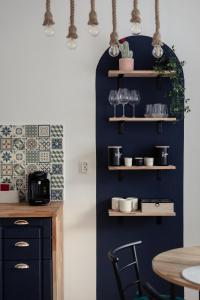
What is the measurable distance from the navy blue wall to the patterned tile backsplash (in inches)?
14.4

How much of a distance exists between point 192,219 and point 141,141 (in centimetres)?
84

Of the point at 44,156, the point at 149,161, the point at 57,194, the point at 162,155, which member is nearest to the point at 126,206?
the point at 149,161

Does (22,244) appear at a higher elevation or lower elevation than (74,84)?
lower

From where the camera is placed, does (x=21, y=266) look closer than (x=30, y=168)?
Yes

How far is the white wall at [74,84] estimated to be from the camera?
3.59 metres

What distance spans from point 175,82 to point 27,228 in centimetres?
174

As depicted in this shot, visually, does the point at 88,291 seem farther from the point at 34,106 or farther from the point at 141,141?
the point at 34,106

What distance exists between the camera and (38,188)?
11.2ft

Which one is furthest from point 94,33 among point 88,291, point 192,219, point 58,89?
point 88,291

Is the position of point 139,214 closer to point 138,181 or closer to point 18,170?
point 138,181

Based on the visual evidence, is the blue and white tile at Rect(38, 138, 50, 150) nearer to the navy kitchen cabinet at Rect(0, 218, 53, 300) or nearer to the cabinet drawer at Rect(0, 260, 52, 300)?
the navy kitchen cabinet at Rect(0, 218, 53, 300)

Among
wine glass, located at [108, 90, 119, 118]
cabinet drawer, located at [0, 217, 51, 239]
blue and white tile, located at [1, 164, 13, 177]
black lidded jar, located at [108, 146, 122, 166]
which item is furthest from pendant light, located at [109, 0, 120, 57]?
blue and white tile, located at [1, 164, 13, 177]

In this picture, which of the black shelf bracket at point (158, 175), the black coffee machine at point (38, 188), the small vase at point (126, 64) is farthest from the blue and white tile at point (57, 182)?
the small vase at point (126, 64)

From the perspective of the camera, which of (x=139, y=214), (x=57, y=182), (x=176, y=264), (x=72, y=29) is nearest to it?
(x=72, y=29)
